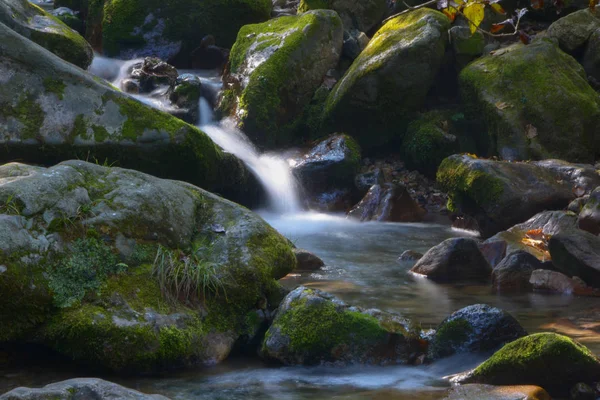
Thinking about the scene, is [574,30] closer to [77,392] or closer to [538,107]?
[538,107]

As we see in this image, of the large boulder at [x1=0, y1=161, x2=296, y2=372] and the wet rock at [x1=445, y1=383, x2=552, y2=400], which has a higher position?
the large boulder at [x1=0, y1=161, x2=296, y2=372]

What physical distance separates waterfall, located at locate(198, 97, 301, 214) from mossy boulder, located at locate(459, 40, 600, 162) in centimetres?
376

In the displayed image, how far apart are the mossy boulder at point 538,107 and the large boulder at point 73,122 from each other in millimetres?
6073

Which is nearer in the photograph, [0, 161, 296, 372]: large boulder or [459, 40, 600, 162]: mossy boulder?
[0, 161, 296, 372]: large boulder

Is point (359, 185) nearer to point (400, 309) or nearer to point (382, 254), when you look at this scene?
point (382, 254)

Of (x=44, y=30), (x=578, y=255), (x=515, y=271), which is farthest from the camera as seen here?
(x=44, y=30)

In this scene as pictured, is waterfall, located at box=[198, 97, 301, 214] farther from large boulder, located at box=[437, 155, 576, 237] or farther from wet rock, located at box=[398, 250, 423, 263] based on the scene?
wet rock, located at box=[398, 250, 423, 263]

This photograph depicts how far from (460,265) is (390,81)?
6161mm

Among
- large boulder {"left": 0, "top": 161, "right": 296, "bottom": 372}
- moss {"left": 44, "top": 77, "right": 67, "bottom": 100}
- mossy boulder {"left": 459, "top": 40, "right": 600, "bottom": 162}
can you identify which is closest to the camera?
large boulder {"left": 0, "top": 161, "right": 296, "bottom": 372}

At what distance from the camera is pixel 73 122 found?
8.30 meters

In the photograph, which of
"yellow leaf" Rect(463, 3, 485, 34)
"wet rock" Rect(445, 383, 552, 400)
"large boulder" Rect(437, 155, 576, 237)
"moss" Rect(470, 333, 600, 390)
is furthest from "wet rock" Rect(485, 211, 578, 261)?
"yellow leaf" Rect(463, 3, 485, 34)

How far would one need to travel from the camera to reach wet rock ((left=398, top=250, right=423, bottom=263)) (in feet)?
30.5

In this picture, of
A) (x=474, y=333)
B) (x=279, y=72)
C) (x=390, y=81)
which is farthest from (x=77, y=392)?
(x=279, y=72)

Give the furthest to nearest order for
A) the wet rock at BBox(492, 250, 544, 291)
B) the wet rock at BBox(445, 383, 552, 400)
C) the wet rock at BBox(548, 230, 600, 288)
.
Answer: the wet rock at BBox(492, 250, 544, 291), the wet rock at BBox(548, 230, 600, 288), the wet rock at BBox(445, 383, 552, 400)
